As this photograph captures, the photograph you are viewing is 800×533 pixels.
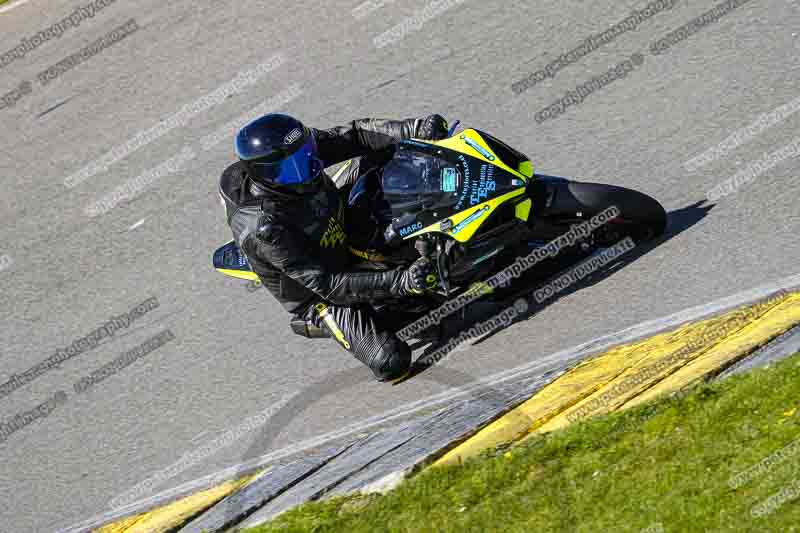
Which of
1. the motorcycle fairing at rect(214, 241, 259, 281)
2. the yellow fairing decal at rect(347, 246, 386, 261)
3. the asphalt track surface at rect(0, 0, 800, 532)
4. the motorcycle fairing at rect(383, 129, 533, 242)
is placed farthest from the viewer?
the motorcycle fairing at rect(214, 241, 259, 281)

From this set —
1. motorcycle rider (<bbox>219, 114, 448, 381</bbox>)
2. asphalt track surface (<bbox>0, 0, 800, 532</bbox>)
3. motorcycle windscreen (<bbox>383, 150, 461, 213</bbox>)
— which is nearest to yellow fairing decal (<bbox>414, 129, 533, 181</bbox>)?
motorcycle windscreen (<bbox>383, 150, 461, 213</bbox>)

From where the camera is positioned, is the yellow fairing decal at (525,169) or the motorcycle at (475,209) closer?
the motorcycle at (475,209)

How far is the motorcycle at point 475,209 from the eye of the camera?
6.98 m

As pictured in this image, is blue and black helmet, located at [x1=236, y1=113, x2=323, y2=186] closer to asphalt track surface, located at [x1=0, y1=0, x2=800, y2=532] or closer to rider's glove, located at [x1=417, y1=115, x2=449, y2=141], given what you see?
rider's glove, located at [x1=417, y1=115, x2=449, y2=141]

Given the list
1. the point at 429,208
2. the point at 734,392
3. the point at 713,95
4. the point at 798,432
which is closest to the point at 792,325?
the point at 734,392

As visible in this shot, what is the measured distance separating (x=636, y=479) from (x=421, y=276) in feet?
7.51

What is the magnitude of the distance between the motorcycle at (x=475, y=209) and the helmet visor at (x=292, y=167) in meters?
0.56

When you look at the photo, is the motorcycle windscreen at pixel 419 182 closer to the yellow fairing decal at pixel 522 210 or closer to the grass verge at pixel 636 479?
the yellow fairing decal at pixel 522 210

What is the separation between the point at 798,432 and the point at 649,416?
33.3 inches

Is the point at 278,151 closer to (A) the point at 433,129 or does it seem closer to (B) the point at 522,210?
(A) the point at 433,129

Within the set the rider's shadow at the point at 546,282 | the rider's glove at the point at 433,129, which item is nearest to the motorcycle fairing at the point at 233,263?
the rider's shadow at the point at 546,282

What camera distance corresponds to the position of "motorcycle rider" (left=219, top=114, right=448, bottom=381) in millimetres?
6934

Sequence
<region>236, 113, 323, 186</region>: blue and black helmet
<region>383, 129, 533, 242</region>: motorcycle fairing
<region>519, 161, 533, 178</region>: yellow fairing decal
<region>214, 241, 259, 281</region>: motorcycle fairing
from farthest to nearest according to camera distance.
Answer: <region>214, 241, 259, 281</region>: motorcycle fairing → <region>519, 161, 533, 178</region>: yellow fairing decal → <region>383, 129, 533, 242</region>: motorcycle fairing → <region>236, 113, 323, 186</region>: blue and black helmet

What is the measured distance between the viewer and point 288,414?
25.9 ft
